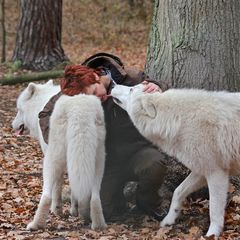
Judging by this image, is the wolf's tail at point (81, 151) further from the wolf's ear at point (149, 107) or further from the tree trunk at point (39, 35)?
the tree trunk at point (39, 35)

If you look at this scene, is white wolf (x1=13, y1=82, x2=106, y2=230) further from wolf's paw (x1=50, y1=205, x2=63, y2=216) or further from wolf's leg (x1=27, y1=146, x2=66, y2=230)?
wolf's paw (x1=50, y1=205, x2=63, y2=216)

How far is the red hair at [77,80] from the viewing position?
5.10 metres

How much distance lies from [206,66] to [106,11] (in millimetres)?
20521

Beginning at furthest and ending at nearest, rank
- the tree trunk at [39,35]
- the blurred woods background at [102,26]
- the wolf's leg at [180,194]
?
the blurred woods background at [102,26]
the tree trunk at [39,35]
the wolf's leg at [180,194]

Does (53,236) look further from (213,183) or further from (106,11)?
(106,11)

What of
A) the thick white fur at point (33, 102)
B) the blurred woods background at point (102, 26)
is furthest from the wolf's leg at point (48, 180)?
the blurred woods background at point (102, 26)

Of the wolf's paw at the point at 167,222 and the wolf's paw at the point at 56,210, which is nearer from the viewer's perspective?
the wolf's paw at the point at 167,222

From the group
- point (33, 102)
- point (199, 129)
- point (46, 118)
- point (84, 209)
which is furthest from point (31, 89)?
point (199, 129)

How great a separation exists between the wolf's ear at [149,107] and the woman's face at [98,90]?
19.1 inches

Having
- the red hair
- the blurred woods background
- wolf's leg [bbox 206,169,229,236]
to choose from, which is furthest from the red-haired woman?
the blurred woods background

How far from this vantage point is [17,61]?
46.4 ft

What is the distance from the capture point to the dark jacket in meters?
5.38

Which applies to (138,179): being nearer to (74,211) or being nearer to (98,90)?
(74,211)

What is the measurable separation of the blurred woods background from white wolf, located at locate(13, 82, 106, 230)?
46.0 feet
